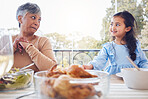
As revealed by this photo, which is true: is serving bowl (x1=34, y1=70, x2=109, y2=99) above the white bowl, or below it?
above

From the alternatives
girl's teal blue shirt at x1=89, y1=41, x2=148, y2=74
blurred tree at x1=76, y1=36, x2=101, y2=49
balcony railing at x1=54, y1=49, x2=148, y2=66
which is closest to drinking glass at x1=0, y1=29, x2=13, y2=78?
girl's teal blue shirt at x1=89, y1=41, x2=148, y2=74

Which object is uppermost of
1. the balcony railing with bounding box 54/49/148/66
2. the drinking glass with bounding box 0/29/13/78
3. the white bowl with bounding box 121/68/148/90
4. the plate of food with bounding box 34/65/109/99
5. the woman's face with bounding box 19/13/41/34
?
the woman's face with bounding box 19/13/41/34

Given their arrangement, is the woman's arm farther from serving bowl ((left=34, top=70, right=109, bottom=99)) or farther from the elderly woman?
serving bowl ((left=34, top=70, right=109, bottom=99))

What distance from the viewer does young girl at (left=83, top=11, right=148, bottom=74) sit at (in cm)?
160

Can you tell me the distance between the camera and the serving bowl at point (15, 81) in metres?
0.57

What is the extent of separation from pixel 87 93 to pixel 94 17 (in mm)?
4455

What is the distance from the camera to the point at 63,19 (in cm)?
474

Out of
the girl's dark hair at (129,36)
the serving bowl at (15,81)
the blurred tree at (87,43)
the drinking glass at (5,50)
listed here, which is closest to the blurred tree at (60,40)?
the blurred tree at (87,43)

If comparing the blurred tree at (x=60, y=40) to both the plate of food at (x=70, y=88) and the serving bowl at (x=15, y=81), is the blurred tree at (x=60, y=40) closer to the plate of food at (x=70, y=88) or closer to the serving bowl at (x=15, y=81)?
the serving bowl at (x=15, y=81)

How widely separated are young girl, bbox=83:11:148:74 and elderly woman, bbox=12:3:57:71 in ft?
1.66

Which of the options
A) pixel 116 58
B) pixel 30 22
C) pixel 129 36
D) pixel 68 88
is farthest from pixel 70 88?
pixel 129 36

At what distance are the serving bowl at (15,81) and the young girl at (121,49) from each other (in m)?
1.01

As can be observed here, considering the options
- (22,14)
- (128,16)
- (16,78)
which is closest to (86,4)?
(128,16)

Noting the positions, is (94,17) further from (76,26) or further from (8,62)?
Result: (8,62)
